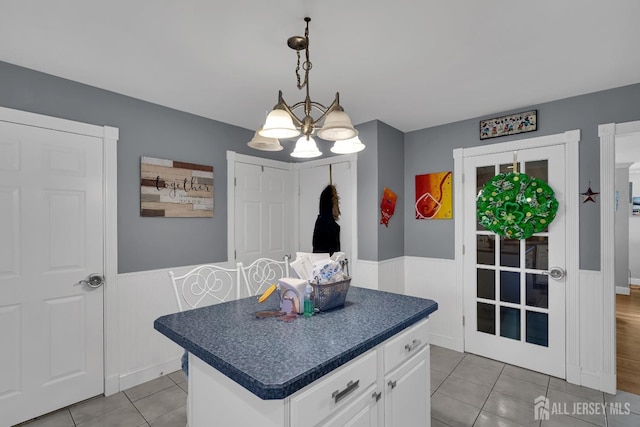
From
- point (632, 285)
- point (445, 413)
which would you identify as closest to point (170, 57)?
point (445, 413)

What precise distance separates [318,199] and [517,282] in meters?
2.19

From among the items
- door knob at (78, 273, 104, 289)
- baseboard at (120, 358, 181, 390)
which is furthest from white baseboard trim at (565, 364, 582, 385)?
door knob at (78, 273, 104, 289)

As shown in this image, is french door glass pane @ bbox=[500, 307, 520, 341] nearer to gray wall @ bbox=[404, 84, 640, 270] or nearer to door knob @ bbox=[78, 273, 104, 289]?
gray wall @ bbox=[404, 84, 640, 270]

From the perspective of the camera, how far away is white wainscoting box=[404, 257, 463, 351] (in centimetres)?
328

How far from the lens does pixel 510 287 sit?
117 inches

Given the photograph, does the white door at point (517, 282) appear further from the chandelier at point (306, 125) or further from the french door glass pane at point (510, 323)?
the chandelier at point (306, 125)

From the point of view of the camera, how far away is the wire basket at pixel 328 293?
1614 mm

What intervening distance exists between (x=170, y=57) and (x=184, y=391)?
99.0 inches

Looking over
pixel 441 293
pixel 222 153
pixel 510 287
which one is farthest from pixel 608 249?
pixel 222 153

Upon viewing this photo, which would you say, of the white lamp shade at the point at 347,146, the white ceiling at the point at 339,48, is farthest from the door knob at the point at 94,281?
the white lamp shade at the point at 347,146

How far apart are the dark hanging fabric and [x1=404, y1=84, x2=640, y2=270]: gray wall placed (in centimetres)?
84

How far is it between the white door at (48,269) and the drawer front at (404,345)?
228cm

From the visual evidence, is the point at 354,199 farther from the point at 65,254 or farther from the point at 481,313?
the point at 65,254

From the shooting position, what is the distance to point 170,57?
6.63 feet
